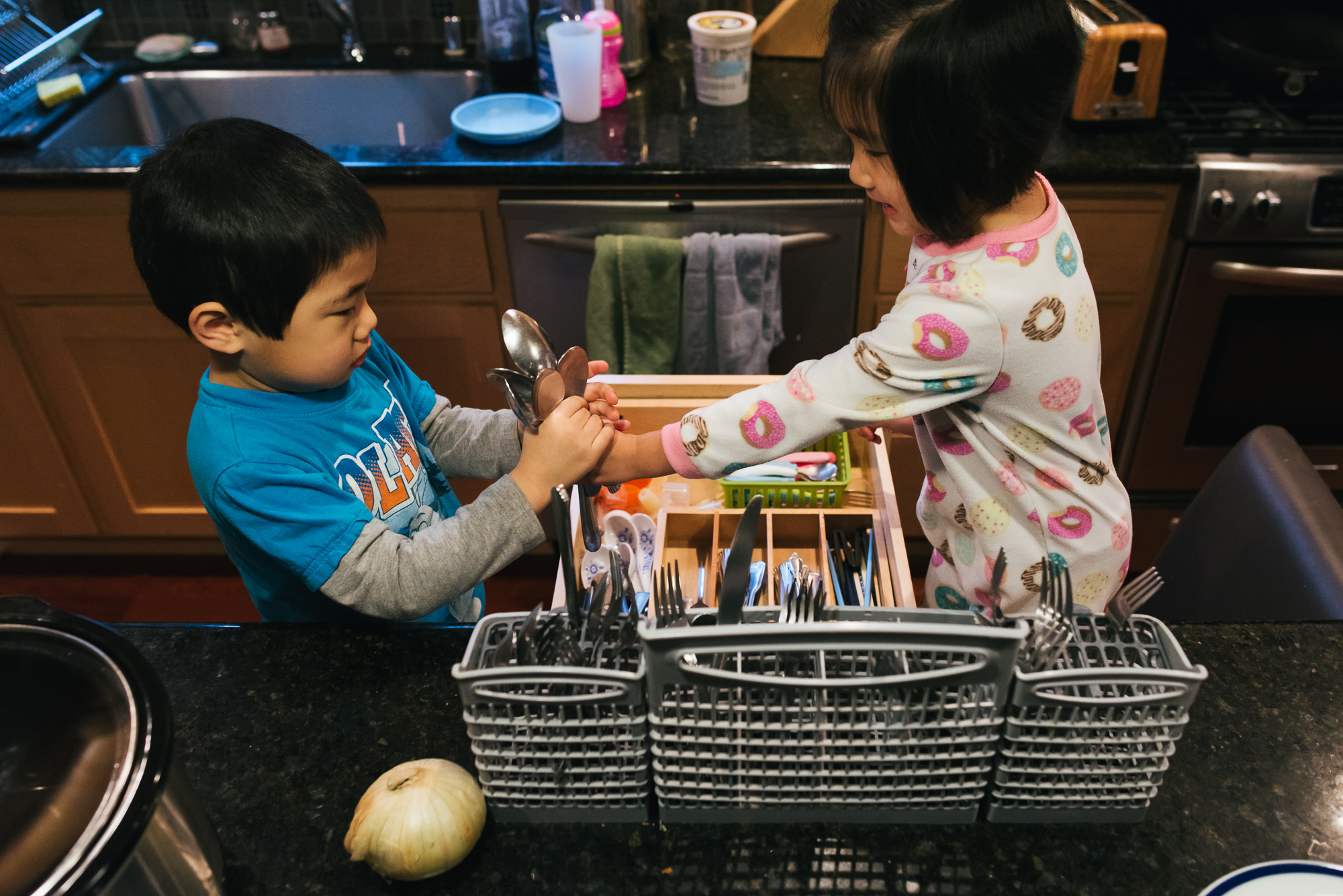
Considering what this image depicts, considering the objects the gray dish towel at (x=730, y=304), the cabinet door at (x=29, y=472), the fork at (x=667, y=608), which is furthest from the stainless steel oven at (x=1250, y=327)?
the cabinet door at (x=29, y=472)

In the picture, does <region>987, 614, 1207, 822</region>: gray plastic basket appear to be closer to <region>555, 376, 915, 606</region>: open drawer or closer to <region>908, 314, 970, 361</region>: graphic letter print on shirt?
<region>908, 314, 970, 361</region>: graphic letter print on shirt

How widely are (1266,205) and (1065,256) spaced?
A: 1.15 m

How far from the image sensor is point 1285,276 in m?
1.75

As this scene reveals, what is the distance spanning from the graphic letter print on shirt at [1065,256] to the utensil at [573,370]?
44 centimetres

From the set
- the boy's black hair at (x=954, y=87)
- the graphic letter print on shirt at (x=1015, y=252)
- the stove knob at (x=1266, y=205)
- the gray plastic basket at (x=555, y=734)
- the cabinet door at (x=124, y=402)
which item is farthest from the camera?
the cabinet door at (x=124, y=402)

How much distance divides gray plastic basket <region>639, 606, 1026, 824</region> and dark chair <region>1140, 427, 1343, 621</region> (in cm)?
44

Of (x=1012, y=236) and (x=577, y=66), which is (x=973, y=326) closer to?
(x=1012, y=236)

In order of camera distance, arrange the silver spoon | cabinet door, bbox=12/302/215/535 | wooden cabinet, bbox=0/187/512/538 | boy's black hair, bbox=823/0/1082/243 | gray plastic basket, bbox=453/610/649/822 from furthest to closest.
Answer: cabinet door, bbox=12/302/215/535, wooden cabinet, bbox=0/187/512/538, the silver spoon, boy's black hair, bbox=823/0/1082/243, gray plastic basket, bbox=453/610/649/822

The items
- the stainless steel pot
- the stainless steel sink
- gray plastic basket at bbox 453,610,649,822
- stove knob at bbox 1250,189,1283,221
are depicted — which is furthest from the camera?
the stainless steel sink

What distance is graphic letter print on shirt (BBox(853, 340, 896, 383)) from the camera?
804 mm

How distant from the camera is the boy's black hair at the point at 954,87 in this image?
2.34 ft

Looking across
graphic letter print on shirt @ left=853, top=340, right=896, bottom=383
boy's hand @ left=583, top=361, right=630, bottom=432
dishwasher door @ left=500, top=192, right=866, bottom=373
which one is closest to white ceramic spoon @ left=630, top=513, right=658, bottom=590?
boy's hand @ left=583, top=361, right=630, bottom=432

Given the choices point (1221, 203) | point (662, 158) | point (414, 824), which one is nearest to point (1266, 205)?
point (1221, 203)

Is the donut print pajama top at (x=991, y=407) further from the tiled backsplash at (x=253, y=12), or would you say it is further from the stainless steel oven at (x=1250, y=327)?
the tiled backsplash at (x=253, y=12)
